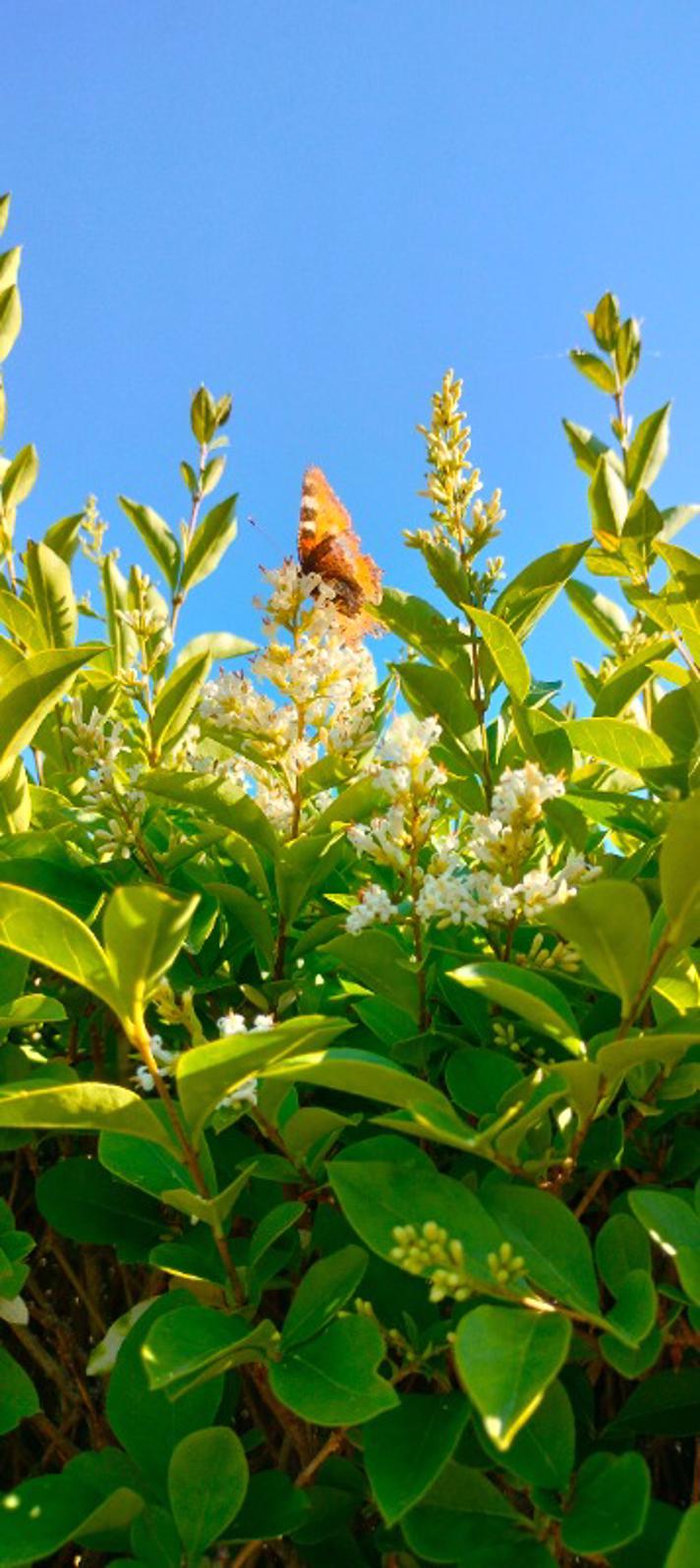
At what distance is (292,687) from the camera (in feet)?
4.13

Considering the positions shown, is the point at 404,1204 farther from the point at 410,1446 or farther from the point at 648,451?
the point at 648,451

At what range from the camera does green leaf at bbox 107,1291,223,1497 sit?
0.86 m

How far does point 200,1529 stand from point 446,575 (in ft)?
2.72

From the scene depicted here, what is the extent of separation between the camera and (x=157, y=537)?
1.71 metres

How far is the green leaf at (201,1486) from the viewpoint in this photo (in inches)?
30.8

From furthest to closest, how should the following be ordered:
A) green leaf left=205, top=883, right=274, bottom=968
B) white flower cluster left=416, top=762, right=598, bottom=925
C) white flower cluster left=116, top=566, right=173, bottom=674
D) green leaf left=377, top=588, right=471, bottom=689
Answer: white flower cluster left=116, top=566, right=173, bottom=674
green leaf left=377, top=588, right=471, bottom=689
green leaf left=205, top=883, right=274, bottom=968
white flower cluster left=416, top=762, right=598, bottom=925

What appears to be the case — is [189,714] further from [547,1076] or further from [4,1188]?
[547,1076]

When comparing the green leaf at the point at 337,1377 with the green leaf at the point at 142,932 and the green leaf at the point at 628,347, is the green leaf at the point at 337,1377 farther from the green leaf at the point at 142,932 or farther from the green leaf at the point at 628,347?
the green leaf at the point at 628,347

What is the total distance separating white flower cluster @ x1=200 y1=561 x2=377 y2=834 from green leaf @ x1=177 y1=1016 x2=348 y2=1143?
0.53 meters

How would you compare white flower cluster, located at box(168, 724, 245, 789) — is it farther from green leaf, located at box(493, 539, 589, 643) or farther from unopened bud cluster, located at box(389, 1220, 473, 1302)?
unopened bud cluster, located at box(389, 1220, 473, 1302)

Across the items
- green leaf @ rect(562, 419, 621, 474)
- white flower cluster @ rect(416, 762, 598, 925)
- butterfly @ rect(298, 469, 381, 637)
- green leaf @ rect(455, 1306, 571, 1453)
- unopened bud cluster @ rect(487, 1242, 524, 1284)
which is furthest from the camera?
butterfly @ rect(298, 469, 381, 637)

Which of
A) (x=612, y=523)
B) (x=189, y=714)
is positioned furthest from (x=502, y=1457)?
(x=612, y=523)

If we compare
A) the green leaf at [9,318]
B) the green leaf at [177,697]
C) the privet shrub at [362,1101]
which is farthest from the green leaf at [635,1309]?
the green leaf at [9,318]

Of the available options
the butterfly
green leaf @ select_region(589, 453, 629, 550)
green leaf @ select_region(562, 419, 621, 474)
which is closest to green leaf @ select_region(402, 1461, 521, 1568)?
green leaf @ select_region(589, 453, 629, 550)
